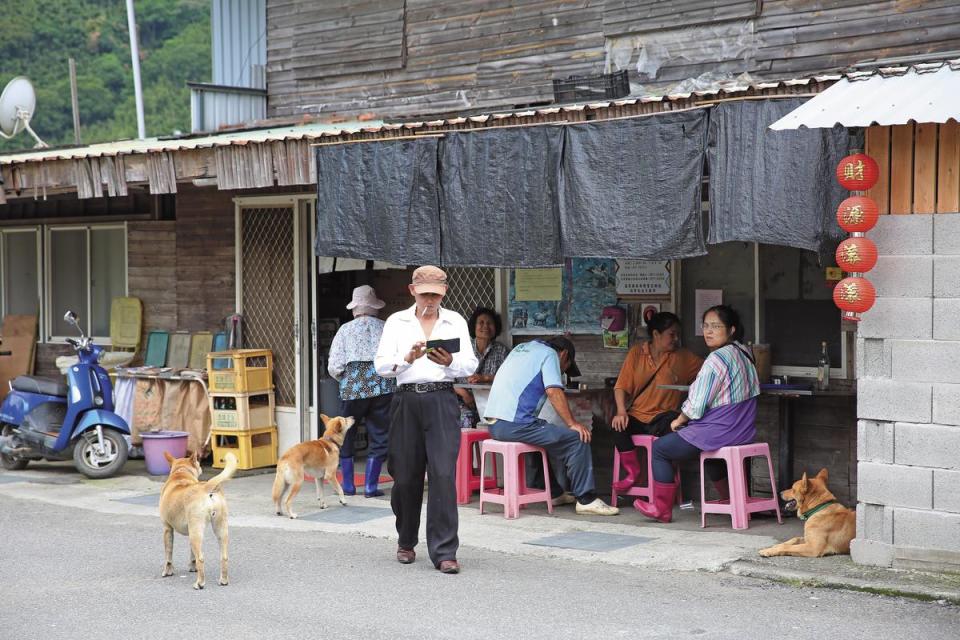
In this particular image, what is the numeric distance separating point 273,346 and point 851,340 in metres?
6.00

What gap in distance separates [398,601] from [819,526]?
2.71 m

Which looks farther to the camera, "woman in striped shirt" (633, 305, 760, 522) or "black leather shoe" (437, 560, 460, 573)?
"woman in striped shirt" (633, 305, 760, 522)

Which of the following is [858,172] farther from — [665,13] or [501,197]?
[665,13]

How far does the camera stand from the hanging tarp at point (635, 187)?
7.69 meters

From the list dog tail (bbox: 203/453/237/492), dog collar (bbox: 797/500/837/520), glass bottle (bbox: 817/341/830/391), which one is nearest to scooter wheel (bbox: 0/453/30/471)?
dog tail (bbox: 203/453/237/492)

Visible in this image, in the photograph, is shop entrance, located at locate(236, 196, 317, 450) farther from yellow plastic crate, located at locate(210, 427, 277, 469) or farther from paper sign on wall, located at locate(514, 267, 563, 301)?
paper sign on wall, located at locate(514, 267, 563, 301)

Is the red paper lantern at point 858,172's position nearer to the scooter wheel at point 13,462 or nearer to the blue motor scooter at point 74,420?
the blue motor scooter at point 74,420

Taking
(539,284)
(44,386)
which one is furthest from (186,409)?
(539,284)

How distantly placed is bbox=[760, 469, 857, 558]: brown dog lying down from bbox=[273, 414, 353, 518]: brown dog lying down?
12.0 feet

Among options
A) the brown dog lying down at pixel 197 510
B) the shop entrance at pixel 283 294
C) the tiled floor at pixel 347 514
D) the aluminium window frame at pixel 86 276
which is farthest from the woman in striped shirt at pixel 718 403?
the aluminium window frame at pixel 86 276

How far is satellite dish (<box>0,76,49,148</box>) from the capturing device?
15.7m

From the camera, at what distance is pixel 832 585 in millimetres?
6805

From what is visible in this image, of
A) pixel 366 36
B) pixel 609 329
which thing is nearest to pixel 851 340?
pixel 609 329

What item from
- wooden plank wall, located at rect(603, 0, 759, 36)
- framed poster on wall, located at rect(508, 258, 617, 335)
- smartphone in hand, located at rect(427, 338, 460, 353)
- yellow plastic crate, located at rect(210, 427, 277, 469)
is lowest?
yellow plastic crate, located at rect(210, 427, 277, 469)
